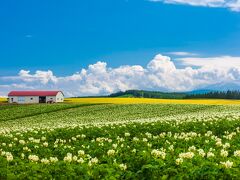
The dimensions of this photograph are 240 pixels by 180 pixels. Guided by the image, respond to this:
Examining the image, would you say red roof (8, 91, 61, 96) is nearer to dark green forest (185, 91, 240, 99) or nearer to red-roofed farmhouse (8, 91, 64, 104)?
red-roofed farmhouse (8, 91, 64, 104)

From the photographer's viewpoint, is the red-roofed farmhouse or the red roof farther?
the red roof

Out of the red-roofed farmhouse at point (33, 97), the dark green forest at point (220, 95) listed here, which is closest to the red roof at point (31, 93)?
the red-roofed farmhouse at point (33, 97)

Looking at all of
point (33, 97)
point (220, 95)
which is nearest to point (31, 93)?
point (33, 97)

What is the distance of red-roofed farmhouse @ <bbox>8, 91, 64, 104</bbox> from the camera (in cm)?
12407

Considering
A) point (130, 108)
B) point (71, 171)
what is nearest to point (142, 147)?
point (71, 171)

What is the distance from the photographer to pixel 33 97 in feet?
411

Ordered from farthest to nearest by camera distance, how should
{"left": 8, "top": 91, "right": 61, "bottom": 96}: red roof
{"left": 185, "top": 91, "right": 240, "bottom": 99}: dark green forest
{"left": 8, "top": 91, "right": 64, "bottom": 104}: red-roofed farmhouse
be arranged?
{"left": 185, "top": 91, "right": 240, "bottom": 99}: dark green forest, {"left": 8, "top": 91, "right": 61, "bottom": 96}: red roof, {"left": 8, "top": 91, "right": 64, "bottom": 104}: red-roofed farmhouse

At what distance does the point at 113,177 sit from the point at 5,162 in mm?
4354

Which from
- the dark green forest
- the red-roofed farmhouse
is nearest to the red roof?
the red-roofed farmhouse

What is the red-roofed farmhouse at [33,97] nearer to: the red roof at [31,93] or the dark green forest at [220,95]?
the red roof at [31,93]

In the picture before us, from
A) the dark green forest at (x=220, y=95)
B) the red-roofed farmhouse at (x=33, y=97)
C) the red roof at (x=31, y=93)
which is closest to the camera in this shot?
the red-roofed farmhouse at (x=33, y=97)

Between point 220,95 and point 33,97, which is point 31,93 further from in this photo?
point 220,95

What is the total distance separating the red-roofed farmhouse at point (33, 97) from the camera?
124m

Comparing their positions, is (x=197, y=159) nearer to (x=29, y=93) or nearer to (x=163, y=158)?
(x=163, y=158)
